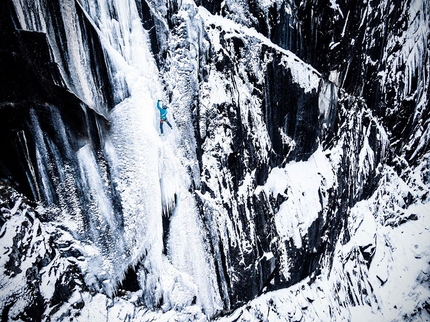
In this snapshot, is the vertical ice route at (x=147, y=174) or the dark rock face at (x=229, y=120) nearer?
the dark rock face at (x=229, y=120)

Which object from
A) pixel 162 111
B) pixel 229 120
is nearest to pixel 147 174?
pixel 162 111

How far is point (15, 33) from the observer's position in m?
4.82

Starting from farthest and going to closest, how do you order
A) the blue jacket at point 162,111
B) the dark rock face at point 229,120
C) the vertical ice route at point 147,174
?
1. the blue jacket at point 162,111
2. the vertical ice route at point 147,174
3. the dark rock face at point 229,120

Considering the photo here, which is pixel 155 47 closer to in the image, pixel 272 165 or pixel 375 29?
pixel 272 165

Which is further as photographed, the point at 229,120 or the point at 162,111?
the point at 229,120

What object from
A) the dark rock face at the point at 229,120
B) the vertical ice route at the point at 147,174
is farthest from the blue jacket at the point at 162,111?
the dark rock face at the point at 229,120

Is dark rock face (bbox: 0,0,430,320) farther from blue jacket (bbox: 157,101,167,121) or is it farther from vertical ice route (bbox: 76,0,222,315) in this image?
blue jacket (bbox: 157,101,167,121)

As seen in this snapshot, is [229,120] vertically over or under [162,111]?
under

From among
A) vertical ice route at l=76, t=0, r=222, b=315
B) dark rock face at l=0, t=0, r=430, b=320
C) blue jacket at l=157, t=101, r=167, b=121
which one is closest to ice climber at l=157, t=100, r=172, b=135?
blue jacket at l=157, t=101, r=167, b=121

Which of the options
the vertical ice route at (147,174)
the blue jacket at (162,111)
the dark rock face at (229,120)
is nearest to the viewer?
the dark rock face at (229,120)

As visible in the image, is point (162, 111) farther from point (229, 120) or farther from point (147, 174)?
point (229, 120)

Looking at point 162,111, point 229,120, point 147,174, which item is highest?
point 162,111

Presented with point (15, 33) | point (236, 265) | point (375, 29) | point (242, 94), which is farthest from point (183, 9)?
point (375, 29)

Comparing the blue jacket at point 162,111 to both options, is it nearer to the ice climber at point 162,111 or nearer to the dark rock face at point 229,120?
the ice climber at point 162,111
